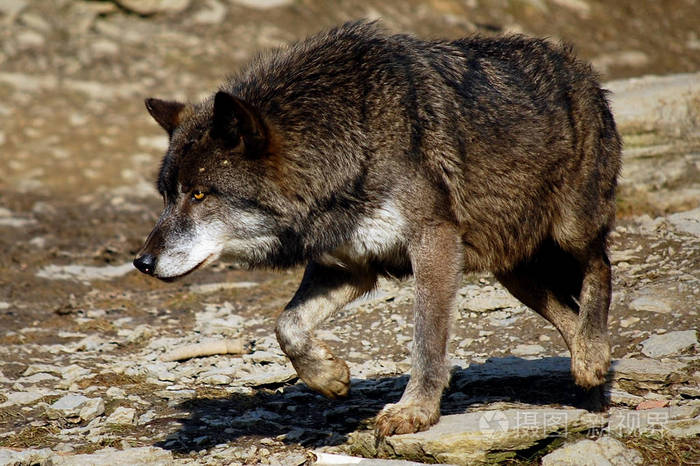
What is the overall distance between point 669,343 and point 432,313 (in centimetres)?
200

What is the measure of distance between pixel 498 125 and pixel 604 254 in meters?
1.16

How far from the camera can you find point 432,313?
15.3ft

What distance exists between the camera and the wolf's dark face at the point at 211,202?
4.58 m

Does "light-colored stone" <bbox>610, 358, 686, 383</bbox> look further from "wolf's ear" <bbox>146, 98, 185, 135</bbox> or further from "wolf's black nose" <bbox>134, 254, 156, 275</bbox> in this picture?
"wolf's ear" <bbox>146, 98, 185, 135</bbox>

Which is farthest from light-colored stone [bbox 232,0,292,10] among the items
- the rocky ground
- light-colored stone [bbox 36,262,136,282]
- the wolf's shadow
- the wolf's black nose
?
the wolf's black nose

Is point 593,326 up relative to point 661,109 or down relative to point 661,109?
down

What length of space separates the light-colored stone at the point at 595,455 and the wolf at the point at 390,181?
2.14 ft

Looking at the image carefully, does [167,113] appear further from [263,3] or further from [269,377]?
[263,3]

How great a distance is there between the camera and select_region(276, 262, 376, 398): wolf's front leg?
4820mm

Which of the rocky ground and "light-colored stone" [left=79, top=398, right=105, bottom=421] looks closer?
the rocky ground

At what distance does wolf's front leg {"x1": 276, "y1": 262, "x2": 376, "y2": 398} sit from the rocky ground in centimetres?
33

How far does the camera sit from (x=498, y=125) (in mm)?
5000

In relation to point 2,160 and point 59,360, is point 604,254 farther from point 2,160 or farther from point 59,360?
point 2,160

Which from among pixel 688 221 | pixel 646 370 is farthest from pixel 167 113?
pixel 688 221
